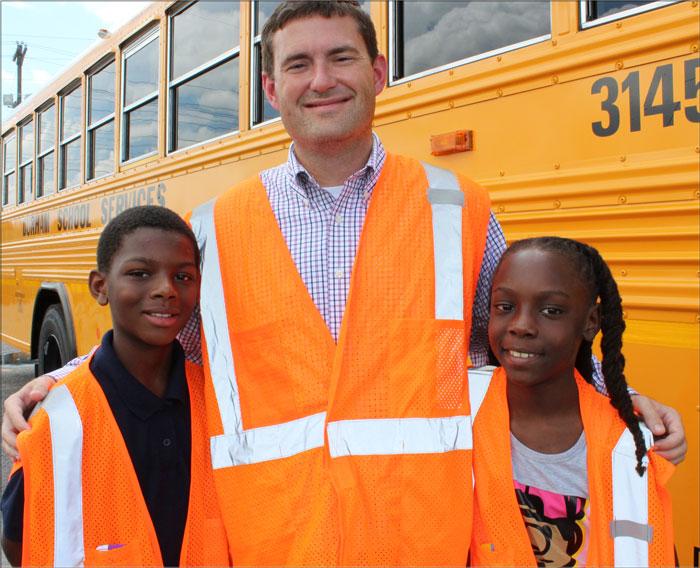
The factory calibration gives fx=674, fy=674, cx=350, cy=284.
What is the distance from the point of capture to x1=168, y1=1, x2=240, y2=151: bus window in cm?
319

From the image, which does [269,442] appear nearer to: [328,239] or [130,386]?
[130,386]

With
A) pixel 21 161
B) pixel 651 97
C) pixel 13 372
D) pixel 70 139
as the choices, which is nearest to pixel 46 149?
pixel 70 139

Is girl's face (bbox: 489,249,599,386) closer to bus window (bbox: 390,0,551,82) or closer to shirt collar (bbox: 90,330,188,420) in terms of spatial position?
shirt collar (bbox: 90,330,188,420)

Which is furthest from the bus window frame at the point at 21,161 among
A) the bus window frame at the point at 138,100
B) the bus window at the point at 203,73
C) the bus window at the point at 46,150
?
the bus window at the point at 203,73

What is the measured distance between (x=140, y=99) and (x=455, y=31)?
251 cm

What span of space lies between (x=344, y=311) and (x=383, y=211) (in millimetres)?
235

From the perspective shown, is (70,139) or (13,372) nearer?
(70,139)

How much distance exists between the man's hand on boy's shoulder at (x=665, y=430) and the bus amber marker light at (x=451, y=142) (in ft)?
3.50

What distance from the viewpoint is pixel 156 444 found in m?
1.33

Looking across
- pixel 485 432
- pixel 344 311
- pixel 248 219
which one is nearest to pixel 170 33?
pixel 248 219

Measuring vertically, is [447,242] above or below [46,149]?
below

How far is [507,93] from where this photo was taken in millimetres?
2008

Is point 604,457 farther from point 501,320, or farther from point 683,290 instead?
A: point 683,290

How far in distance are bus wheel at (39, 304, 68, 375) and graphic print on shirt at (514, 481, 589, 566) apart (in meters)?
4.04
